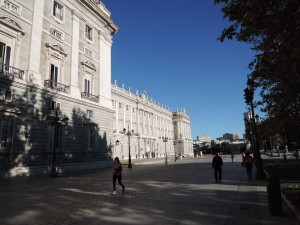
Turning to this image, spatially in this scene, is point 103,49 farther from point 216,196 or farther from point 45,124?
point 216,196

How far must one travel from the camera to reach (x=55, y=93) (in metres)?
25.5

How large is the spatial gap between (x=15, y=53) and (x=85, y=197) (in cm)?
1660

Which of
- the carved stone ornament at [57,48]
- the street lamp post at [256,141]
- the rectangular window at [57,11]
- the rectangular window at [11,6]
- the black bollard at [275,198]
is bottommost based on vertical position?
the black bollard at [275,198]

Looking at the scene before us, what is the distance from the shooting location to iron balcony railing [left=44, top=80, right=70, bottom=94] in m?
25.2

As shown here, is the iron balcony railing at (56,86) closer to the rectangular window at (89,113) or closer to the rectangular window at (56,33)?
the rectangular window at (89,113)

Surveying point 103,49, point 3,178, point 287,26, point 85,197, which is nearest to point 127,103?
point 103,49

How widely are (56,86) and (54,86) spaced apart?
1.07ft

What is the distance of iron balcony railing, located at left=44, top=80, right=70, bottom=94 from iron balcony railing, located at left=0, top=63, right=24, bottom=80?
285 centimetres

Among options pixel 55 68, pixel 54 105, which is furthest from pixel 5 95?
pixel 55 68

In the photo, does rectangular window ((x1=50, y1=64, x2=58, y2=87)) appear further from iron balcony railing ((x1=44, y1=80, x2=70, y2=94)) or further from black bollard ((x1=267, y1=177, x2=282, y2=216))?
black bollard ((x1=267, y1=177, x2=282, y2=216))

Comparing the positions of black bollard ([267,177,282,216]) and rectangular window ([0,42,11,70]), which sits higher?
rectangular window ([0,42,11,70])

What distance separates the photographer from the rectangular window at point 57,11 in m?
28.0

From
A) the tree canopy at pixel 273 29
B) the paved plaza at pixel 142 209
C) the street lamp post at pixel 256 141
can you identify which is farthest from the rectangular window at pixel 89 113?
the tree canopy at pixel 273 29

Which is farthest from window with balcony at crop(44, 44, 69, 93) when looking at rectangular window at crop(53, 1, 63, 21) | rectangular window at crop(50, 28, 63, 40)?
rectangular window at crop(53, 1, 63, 21)
